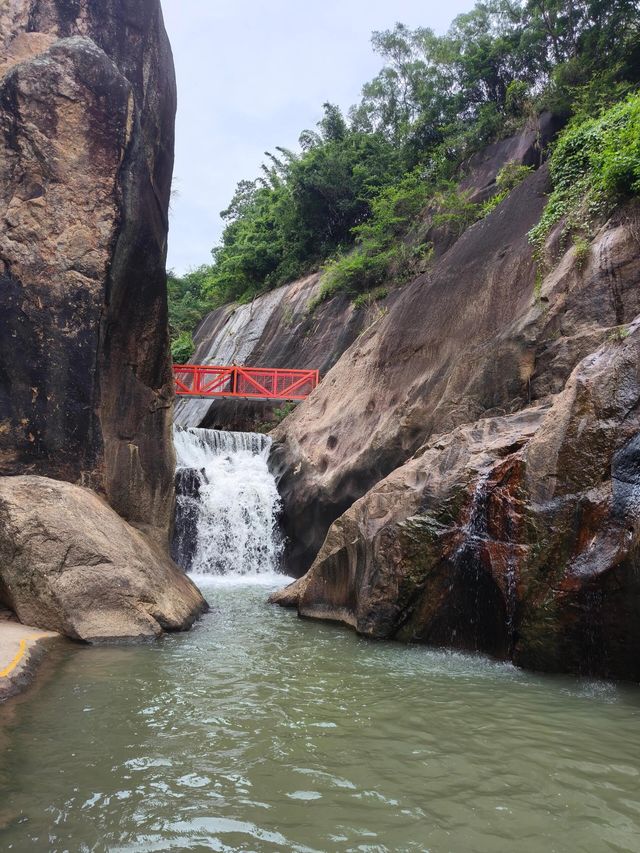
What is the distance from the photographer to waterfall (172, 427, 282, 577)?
Result: 1507 cm

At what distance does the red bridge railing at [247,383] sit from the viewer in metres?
21.0

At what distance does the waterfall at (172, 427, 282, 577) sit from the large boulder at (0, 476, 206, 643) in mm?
6684

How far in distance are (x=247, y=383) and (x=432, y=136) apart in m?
13.7

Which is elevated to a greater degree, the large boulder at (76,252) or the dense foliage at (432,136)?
the dense foliage at (432,136)

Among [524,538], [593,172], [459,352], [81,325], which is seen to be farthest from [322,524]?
[593,172]

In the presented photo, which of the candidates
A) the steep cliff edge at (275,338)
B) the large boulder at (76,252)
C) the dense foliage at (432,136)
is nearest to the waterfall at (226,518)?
the large boulder at (76,252)

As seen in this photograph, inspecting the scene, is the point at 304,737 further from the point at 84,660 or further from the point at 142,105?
the point at 142,105

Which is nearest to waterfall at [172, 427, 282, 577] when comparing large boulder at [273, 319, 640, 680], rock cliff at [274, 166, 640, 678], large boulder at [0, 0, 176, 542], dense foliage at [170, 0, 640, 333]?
rock cliff at [274, 166, 640, 678]

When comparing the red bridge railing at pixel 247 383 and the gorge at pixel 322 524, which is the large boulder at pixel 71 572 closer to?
the gorge at pixel 322 524

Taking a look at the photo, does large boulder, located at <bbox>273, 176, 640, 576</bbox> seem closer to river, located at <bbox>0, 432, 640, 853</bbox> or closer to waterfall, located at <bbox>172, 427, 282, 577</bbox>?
waterfall, located at <bbox>172, 427, 282, 577</bbox>

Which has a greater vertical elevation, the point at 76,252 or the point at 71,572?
the point at 76,252

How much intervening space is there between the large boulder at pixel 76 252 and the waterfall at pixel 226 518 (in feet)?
14.0

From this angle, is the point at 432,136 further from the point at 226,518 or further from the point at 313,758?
the point at 313,758

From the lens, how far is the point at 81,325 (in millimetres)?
9484
